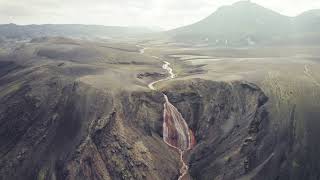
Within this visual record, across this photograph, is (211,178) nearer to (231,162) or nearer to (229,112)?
(231,162)

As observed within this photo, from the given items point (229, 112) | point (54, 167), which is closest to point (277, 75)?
point (229, 112)

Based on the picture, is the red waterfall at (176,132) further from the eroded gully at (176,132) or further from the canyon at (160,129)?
the canyon at (160,129)

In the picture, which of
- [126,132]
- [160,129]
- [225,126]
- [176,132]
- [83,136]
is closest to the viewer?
[83,136]

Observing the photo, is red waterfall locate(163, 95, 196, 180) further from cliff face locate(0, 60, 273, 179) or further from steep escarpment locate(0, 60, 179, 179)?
steep escarpment locate(0, 60, 179, 179)

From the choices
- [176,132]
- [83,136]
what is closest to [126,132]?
[83,136]

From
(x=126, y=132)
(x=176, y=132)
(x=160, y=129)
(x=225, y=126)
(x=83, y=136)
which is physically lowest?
(x=176, y=132)

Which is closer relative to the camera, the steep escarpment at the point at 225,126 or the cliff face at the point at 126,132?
the cliff face at the point at 126,132

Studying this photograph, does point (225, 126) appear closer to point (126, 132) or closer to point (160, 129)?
point (160, 129)

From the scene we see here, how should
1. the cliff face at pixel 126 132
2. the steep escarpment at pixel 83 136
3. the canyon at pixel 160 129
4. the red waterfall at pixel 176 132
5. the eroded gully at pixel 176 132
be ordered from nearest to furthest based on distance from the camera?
the canyon at pixel 160 129
the steep escarpment at pixel 83 136
the cliff face at pixel 126 132
the eroded gully at pixel 176 132
the red waterfall at pixel 176 132

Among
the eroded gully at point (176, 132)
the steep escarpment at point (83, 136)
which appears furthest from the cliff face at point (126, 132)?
the eroded gully at point (176, 132)

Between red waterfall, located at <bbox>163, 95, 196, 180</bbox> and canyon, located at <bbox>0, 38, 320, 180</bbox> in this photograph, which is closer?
canyon, located at <bbox>0, 38, 320, 180</bbox>

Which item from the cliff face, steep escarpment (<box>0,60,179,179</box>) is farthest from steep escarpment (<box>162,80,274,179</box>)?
steep escarpment (<box>0,60,179,179</box>)
